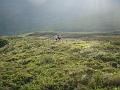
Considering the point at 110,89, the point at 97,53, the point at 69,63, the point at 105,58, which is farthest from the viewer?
the point at 97,53

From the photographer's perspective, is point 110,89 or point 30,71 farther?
point 30,71

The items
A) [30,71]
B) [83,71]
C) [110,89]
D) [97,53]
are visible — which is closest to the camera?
[110,89]

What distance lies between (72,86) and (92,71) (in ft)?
12.8

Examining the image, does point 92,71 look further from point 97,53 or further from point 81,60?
point 97,53

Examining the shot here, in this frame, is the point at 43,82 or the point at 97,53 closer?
the point at 43,82

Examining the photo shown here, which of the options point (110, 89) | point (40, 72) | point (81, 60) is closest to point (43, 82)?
point (40, 72)

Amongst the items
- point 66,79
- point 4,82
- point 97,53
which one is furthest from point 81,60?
point 4,82

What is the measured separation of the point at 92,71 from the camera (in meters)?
25.0

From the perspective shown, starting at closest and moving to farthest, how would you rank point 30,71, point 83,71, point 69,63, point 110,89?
point 110,89 → point 83,71 → point 30,71 → point 69,63

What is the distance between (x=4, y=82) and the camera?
75.5 ft

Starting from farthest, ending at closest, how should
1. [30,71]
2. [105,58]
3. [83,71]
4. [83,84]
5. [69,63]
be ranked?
[105,58]
[69,63]
[30,71]
[83,71]
[83,84]

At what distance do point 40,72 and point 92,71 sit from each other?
443 centimetres

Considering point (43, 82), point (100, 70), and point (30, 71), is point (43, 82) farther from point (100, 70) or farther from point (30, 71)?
point (100, 70)

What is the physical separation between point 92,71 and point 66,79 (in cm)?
292
